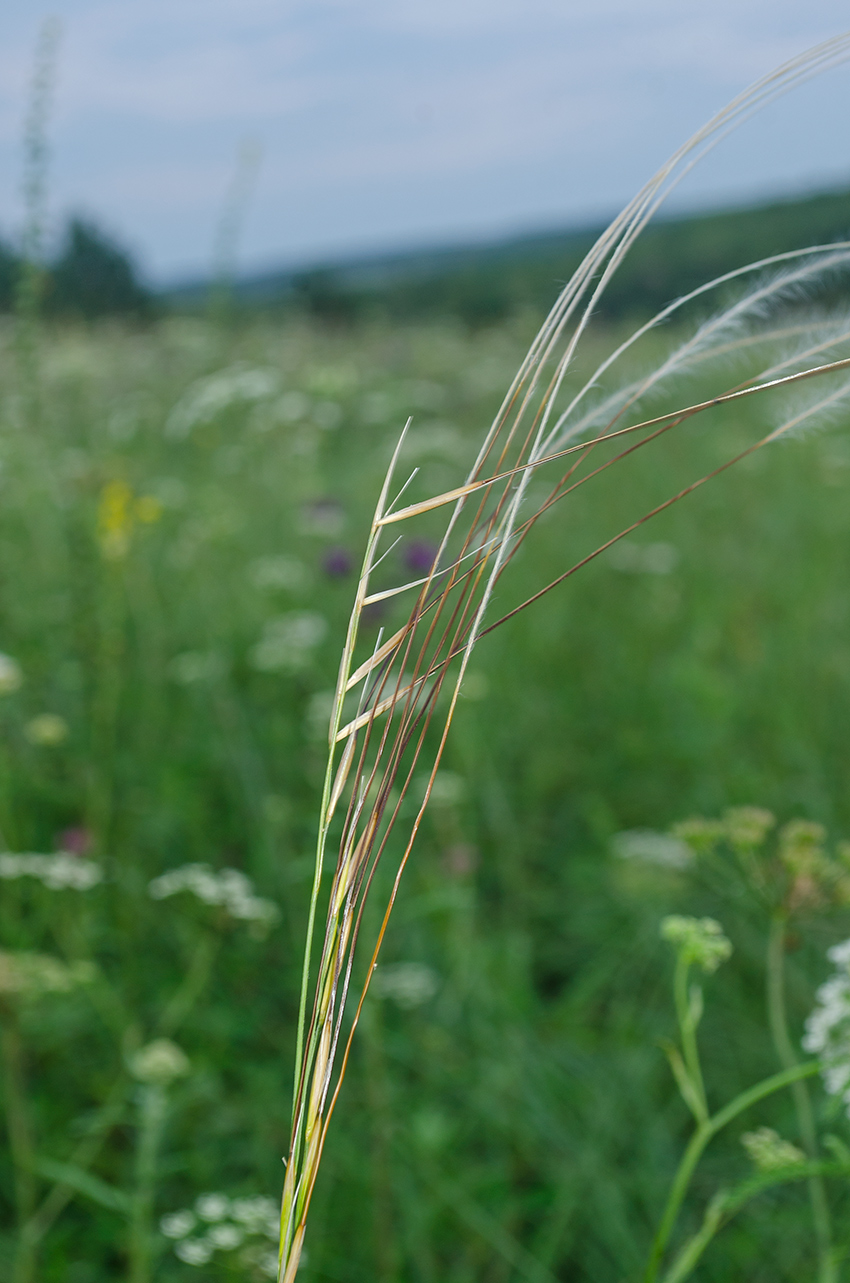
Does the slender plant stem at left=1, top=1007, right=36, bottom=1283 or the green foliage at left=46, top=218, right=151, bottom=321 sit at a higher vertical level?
the green foliage at left=46, top=218, right=151, bottom=321

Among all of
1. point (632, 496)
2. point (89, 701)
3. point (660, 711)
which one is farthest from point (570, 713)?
point (632, 496)

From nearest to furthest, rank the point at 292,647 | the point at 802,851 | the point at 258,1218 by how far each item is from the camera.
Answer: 1. the point at 802,851
2. the point at 258,1218
3. the point at 292,647

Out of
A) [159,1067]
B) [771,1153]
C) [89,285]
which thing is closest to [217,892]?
[159,1067]

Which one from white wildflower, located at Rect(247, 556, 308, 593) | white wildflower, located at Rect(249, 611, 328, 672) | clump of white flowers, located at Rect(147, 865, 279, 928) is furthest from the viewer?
white wildflower, located at Rect(247, 556, 308, 593)

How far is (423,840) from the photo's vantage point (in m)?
2.40

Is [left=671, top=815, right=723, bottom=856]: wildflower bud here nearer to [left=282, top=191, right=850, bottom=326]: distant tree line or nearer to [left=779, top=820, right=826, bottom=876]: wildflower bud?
[left=779, top=820, right=826, bottom=876]: wildflower bud

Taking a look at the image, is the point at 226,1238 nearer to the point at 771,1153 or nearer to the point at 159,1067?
the point at 159,1067

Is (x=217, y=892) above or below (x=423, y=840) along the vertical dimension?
above

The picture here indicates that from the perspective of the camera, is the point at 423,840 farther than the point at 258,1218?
Yes

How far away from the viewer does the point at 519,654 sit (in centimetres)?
324

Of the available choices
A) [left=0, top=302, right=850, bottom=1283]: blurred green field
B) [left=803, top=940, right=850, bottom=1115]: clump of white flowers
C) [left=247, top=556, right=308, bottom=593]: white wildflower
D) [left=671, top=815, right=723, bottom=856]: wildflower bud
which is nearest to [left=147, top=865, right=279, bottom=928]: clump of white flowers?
[left=0, top=302, right=850, bottom=1283]: blurred green field

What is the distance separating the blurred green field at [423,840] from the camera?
5.08 ft

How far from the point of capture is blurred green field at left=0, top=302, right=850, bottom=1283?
5.08 ft

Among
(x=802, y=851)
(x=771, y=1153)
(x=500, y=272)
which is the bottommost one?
(x=500, y=272)
